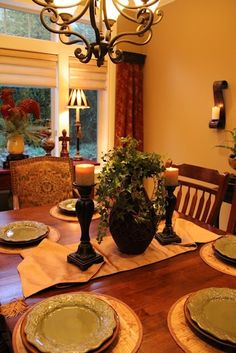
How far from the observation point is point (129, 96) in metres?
3.79

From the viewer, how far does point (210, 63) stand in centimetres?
310

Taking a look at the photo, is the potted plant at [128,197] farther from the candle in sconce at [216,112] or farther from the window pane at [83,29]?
the window pane at [83,29]

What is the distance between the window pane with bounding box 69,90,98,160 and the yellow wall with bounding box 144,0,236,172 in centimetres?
65

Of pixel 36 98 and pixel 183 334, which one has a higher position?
pixel 36 98

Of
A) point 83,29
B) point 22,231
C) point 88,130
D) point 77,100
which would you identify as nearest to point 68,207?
point 22,231

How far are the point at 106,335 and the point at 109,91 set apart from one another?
3.24m

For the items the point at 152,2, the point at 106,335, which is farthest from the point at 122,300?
the point at 152,2

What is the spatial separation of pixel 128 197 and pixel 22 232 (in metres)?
0.59

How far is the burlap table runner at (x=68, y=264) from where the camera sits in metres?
1.12

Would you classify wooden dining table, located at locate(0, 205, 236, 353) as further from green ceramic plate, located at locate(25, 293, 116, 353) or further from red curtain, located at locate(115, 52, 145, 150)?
red curtain, located at locate(115, 52, 145, 150)

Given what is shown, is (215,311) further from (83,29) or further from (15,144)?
(83,29)

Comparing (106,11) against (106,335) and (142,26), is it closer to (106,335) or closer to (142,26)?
(142,26)

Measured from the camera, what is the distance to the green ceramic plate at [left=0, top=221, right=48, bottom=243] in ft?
4.70

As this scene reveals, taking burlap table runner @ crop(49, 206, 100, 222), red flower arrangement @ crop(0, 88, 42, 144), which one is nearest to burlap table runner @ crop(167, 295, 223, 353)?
burlap table runner @ crop(49, 206, 100, 222)
